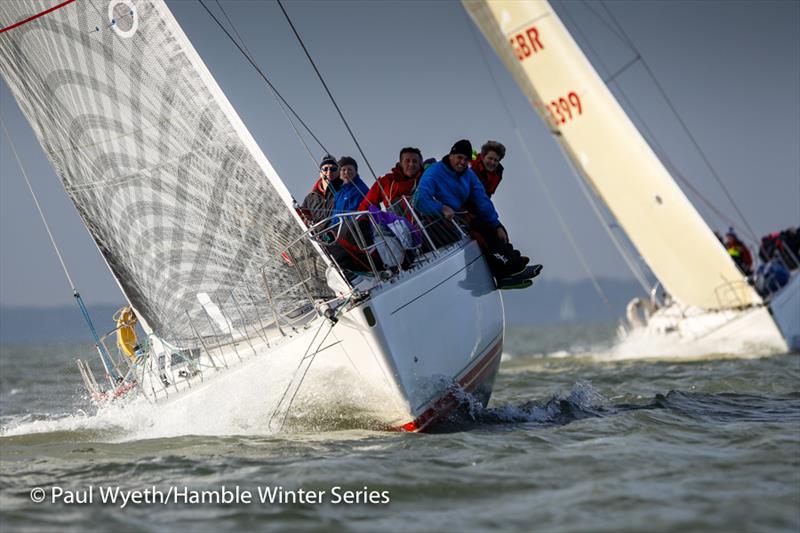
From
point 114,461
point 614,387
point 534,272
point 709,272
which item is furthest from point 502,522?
point 709,272

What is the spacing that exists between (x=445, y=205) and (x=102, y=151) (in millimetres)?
2777

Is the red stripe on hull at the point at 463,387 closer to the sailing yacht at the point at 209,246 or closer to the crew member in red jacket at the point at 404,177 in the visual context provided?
the sailing yacht at the point at 209,246

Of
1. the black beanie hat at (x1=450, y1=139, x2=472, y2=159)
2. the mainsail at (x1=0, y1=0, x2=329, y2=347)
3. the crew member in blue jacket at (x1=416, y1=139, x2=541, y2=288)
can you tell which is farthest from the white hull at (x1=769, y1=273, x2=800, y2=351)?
the mainsail at (x1=0, y1=0, x2=329, y2=347)

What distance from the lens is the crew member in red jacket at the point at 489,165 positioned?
9625 millimetres

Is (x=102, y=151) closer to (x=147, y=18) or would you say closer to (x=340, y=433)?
(x=147, y=18)

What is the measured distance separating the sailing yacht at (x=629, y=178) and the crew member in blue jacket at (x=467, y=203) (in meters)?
5.32

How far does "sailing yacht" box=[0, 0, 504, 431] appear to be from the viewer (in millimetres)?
7047

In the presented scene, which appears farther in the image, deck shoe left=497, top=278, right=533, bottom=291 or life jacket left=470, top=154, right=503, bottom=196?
life jacket left=470, top=154, right=503, bottom=196

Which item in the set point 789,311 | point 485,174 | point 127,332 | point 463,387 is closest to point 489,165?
point 485,174

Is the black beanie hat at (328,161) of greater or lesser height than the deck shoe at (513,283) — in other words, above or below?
above

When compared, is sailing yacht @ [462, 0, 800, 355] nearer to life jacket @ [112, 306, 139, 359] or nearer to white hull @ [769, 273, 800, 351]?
white hull @ [769, 273, 800, 351]

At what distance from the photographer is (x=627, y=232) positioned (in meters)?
15.4

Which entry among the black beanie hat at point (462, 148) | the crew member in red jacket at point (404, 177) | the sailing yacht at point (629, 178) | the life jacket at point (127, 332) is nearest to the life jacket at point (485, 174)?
the crew member in red jacket at point (404, 177)

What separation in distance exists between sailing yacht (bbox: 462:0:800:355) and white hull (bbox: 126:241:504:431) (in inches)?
272
